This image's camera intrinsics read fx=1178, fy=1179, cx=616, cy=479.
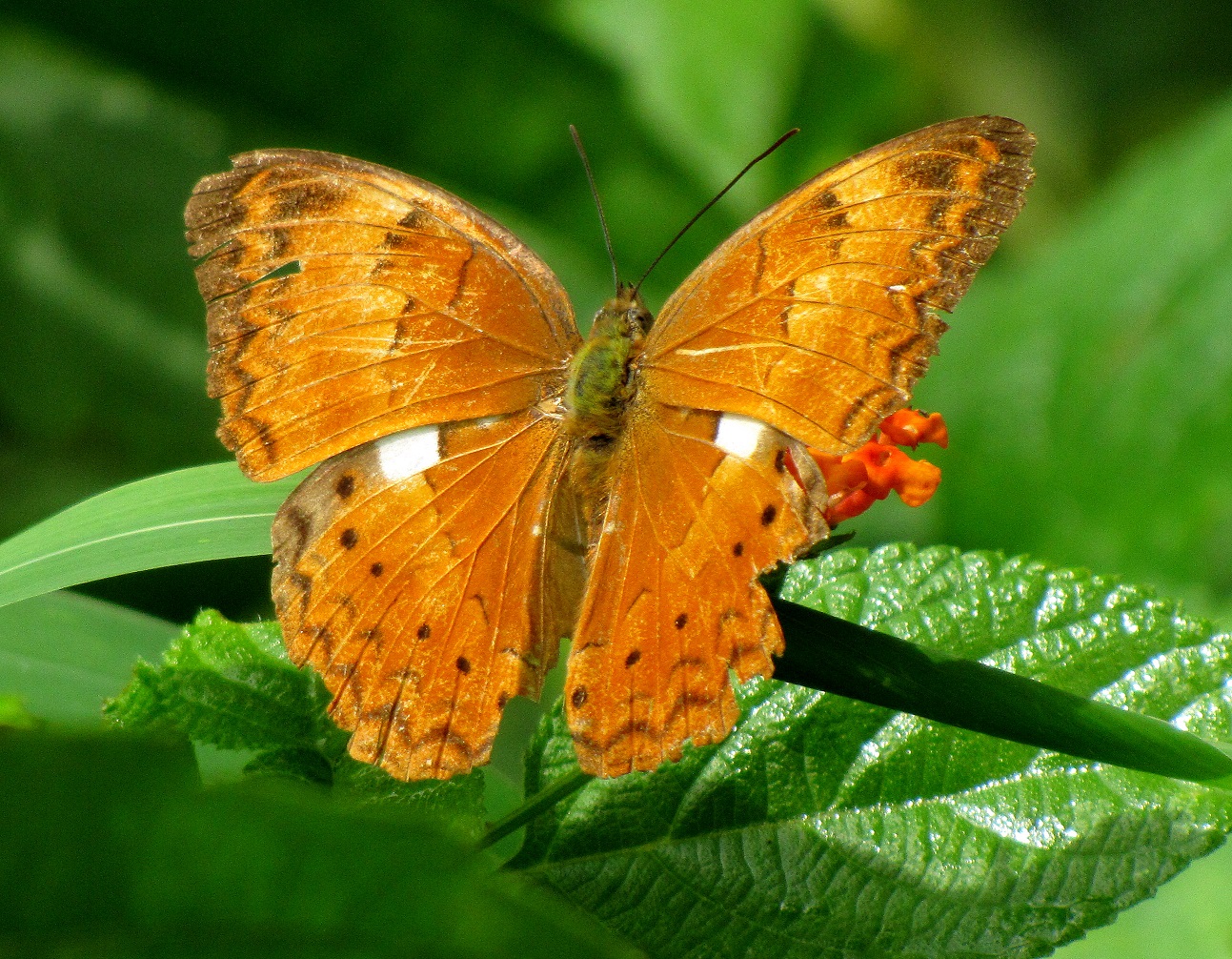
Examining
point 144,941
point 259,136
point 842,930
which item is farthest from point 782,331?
point 259,136

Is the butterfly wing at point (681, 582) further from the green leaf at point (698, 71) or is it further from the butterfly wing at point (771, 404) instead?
the green leaf at point (698, 71)

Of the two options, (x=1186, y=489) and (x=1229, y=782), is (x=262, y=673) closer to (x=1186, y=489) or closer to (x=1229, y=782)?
(x=1229, y=782)

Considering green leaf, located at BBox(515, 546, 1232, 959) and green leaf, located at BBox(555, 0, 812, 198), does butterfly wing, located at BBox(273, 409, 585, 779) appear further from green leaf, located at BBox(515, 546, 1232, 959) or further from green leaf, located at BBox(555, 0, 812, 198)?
green leaf, located at BBox(555, 0, 812, 198)

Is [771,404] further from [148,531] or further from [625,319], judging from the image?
[148,531]

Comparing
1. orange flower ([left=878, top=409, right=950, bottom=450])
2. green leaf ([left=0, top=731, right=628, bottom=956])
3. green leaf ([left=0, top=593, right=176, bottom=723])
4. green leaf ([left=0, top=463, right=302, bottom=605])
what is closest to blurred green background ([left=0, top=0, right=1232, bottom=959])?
green leaf ([left=0, top=593, right=176, bottom=723])

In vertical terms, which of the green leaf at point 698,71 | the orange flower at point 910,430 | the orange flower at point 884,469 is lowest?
the orange flower at point 884,469

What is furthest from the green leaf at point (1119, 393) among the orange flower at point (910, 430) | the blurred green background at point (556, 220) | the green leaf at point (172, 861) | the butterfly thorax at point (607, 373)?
the green leaf at point (172, 861)

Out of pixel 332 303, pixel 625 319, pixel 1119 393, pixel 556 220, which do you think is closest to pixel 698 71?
pixel 556 220
